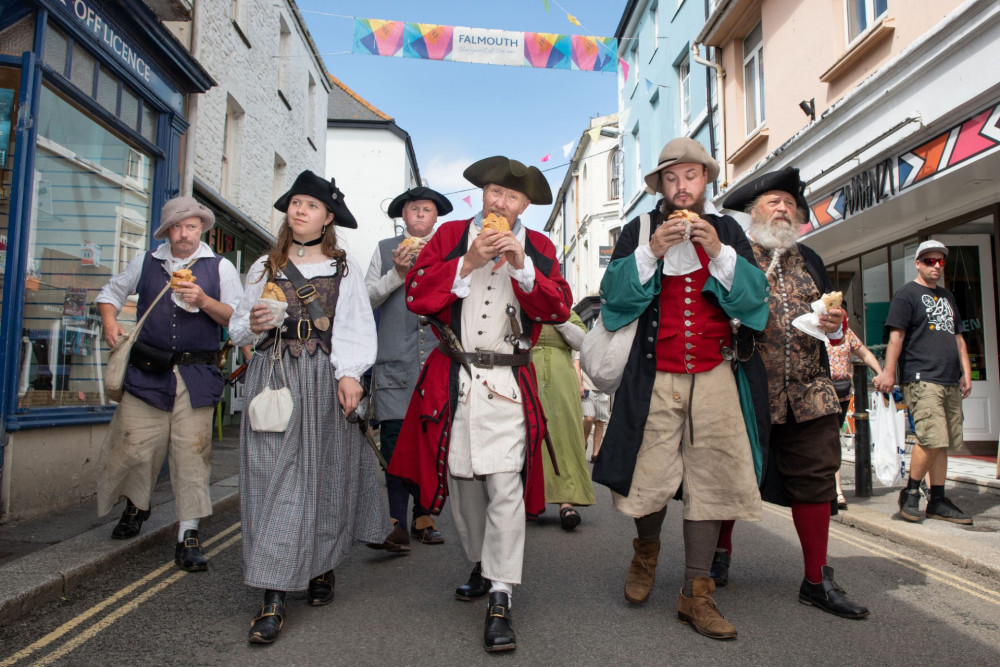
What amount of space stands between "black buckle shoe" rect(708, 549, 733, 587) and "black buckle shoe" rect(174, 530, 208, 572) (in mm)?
2715

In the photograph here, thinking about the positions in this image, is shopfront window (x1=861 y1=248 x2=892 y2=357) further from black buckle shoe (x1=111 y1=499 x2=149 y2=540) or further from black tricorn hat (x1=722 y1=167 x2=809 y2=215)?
black buckle shoe (x1=111 y1=499 x2=149 y2=540)

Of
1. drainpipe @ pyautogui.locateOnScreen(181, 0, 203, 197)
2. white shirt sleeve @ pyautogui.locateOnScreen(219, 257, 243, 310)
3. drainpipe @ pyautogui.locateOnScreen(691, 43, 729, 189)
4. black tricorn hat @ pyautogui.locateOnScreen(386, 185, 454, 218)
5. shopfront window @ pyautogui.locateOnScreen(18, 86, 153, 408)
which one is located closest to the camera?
white shirt sleeve @ pyautogui.locateOnScreen(219, 257, 243, 310)

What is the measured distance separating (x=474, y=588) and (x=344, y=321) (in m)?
1.43

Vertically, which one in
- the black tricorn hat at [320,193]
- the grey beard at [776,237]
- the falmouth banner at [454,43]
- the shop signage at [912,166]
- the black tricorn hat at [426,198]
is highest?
the falmouth banner at [454,43]

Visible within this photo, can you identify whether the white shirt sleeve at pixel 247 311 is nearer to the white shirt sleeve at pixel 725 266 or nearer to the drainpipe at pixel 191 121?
the white shirt sleeve at pixel 725 266

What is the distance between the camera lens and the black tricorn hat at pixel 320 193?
356cm

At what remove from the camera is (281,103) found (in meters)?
14.6

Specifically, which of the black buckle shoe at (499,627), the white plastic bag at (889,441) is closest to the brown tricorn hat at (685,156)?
the black buckle shoe at (499,627)

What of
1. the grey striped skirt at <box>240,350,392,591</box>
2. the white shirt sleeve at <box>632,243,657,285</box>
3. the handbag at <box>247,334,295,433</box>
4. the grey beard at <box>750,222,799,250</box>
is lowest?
the grey striped skirt at <box>240,350,392,591</box>

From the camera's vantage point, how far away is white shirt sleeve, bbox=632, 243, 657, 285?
321cm

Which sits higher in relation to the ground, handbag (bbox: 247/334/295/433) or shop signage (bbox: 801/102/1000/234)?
shop signage (bbox: 801/102/1000/234)

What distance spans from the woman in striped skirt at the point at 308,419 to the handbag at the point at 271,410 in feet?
0.15

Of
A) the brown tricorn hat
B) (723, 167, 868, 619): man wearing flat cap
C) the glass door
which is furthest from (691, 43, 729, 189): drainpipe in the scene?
the brown tricorn hat

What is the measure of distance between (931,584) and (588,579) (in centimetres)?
185
